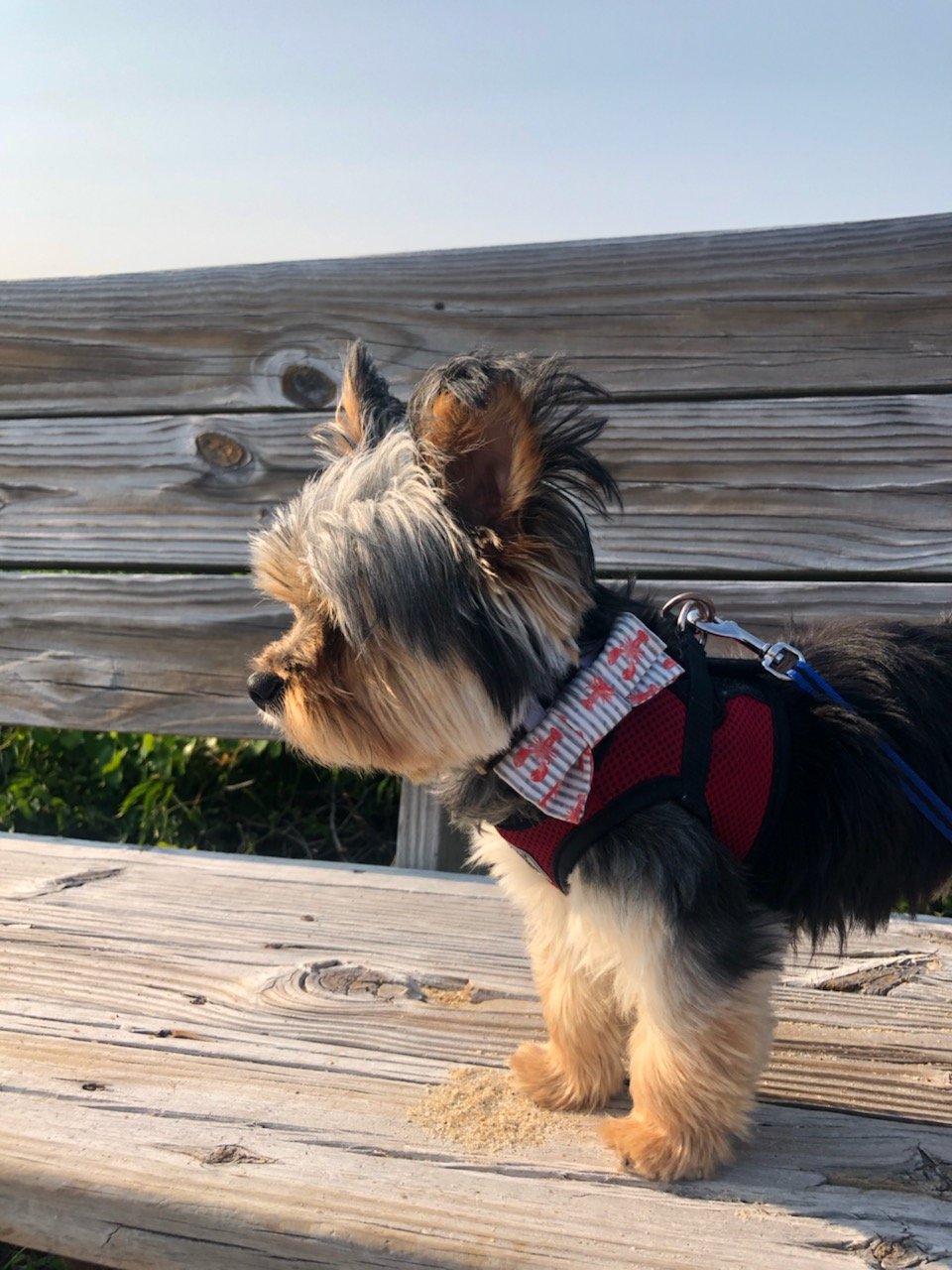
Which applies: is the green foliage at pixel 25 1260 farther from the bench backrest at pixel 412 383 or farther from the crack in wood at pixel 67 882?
the bench backrest at pixel 412 383

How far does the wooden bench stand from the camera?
63.9 inches

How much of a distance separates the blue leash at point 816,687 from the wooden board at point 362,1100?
0.49 meters

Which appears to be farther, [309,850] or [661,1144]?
[309,850]

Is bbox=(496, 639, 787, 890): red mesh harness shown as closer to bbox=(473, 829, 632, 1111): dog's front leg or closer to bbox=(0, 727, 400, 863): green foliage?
bbox=(473, 829, 632, 1111): dog's front leg

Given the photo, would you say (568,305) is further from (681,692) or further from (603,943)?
(603,943)

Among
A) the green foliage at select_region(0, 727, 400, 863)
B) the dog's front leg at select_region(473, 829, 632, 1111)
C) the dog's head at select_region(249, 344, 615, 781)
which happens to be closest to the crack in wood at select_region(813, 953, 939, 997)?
the dog's front leg at select_region(473, 829, 632, 1111)

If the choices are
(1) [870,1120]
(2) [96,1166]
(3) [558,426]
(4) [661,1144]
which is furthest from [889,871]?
(2) [96,1166]

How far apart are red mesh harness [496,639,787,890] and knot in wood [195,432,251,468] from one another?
174 centimetres

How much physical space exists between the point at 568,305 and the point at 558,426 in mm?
1379

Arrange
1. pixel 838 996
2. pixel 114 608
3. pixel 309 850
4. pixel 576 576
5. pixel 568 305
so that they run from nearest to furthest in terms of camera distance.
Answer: pixel 576 576, pixel 838 996, pixel 568 305, pixel 114 608, pixel 309 850

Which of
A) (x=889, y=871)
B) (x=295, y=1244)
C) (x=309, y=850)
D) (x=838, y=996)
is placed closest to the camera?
(x=295, y=1244)

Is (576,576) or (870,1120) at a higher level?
(576,576)

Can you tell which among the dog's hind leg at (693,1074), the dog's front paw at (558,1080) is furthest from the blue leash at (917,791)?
the dog's front paw at (558,1080)

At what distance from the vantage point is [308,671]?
1933mm
